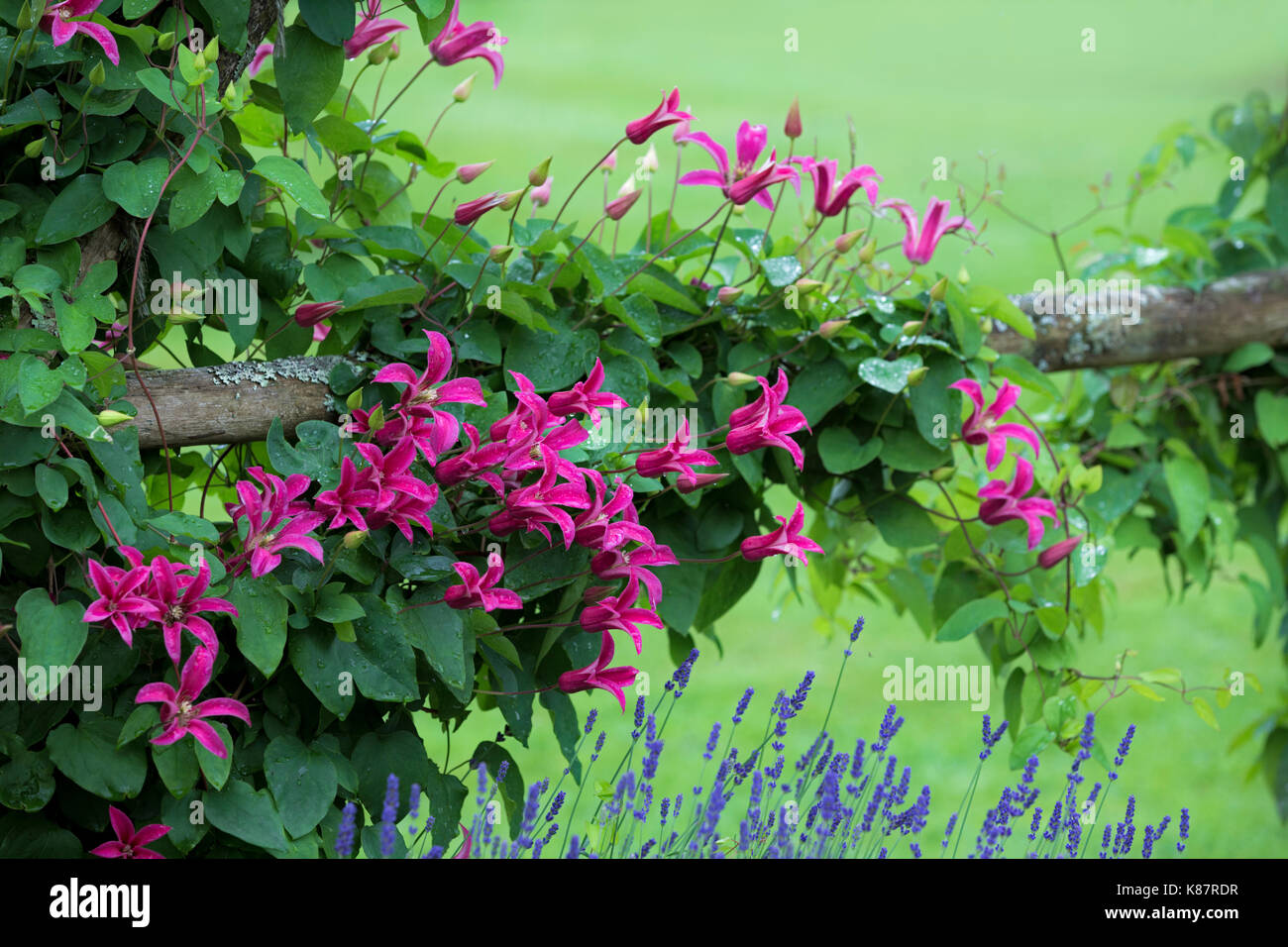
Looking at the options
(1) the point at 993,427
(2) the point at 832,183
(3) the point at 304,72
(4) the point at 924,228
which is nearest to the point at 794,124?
(2) the point at 832,183

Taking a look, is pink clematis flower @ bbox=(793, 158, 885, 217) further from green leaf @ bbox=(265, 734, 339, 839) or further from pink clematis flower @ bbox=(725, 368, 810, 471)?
green leaf @ bbox=(265, 734, 339, 839)

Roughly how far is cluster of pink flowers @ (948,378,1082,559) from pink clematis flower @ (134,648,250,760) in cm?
84

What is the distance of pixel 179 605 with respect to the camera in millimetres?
951

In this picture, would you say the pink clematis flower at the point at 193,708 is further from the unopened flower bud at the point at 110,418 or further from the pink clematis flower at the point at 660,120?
the pink clematis flower at the point at 660,120

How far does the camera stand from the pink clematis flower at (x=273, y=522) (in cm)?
98

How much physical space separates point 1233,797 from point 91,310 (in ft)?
10.5

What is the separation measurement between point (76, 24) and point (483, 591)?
0.58 meters

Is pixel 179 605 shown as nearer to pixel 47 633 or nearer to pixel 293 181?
pixel 47 633

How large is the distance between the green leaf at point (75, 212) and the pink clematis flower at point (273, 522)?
0.29m

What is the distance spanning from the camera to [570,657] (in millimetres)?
1234

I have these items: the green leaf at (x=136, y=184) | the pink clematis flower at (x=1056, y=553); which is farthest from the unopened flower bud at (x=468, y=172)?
the pink clematis flower at (x=1056, y=553)

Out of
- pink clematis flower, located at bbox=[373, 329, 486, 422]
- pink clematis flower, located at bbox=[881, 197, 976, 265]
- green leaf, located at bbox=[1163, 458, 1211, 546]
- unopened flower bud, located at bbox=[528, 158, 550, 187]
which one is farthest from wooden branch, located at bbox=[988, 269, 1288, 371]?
pink clematis flower, located at bbox=[373, 329, 486, 422]
